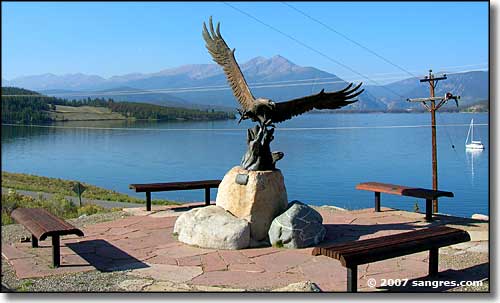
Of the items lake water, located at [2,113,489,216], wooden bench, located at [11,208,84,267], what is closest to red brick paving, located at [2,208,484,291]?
wooden bench, located at [11,208,84,267]

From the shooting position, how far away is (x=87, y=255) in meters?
6.97

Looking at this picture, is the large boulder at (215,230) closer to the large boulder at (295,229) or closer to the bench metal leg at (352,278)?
the large boulder at (295,229)

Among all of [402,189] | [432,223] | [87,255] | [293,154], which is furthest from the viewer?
[293,154]

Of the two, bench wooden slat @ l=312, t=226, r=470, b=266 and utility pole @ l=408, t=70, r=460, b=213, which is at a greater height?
utility pole @ l=408, t=70, r=460, b=213

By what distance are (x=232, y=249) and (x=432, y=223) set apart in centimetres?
361

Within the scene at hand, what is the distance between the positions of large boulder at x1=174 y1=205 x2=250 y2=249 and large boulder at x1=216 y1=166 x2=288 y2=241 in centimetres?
15

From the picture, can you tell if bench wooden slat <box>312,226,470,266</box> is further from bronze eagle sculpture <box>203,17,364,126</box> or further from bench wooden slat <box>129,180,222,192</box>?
bench wooden slat <box>129,180,222,192</box>

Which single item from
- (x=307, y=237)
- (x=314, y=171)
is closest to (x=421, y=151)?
(x=314, y=171)

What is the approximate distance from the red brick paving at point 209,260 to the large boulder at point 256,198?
0.42 m

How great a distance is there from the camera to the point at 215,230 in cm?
731

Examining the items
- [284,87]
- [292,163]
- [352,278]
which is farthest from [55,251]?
[284,87]

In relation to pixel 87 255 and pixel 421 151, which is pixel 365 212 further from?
pixel 421 151

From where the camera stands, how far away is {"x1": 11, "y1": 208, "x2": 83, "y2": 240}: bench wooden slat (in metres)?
6.23

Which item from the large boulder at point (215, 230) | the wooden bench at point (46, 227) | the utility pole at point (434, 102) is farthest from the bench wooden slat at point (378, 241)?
the utility pole at point (434, 102)
